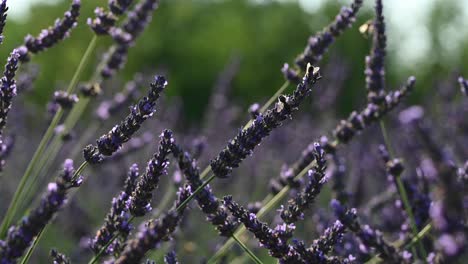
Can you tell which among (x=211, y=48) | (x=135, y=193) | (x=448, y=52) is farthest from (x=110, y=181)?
(x=448, y=52)

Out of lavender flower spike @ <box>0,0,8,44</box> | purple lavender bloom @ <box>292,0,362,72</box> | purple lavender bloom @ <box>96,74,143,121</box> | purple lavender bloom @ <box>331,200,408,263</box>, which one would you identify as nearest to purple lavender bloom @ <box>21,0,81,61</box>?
lavender flower spike @ <box>0,0,8,44</box>

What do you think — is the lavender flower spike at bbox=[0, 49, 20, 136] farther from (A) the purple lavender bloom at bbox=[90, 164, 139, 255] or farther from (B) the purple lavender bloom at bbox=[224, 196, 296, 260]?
(B) the purple lavender bloom at bbox=[224, 196, 296, 260]

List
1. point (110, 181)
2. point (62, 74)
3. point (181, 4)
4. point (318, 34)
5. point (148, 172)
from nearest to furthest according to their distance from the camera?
point (148, 172) < point (318, 34) < point (110, 181) < point (62, 74) < point (181, 4)

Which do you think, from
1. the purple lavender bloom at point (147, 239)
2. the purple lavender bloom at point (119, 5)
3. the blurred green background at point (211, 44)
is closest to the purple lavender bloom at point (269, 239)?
the purple lavender bloom at point (147, 239)

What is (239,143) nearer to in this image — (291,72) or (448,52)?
(291,72)

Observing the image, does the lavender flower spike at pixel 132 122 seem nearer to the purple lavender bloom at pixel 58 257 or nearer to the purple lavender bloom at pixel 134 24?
the purple lavender bloom at pixel 58 257

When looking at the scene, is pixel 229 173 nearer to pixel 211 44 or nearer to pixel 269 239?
pixel 269 239

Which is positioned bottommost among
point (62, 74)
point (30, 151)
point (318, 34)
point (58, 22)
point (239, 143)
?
point (239, 143)
